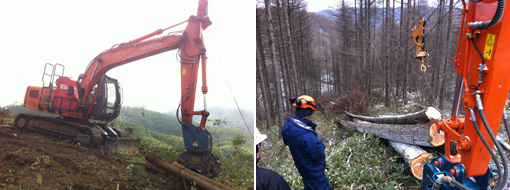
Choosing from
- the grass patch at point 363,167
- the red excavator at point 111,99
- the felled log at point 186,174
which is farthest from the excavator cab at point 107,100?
the grass patch at point 363,167

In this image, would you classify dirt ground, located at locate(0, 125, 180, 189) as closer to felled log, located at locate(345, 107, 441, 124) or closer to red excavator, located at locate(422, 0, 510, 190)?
red excavator, located at locate(422, 0, 510, 190)

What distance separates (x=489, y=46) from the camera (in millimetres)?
2180

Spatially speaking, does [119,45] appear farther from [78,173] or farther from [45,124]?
[78,173]

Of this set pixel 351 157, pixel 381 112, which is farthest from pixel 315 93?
pixel 351 157

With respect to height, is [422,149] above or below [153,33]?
below

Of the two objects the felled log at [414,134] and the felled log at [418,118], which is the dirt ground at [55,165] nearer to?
the felled log at [414,134]

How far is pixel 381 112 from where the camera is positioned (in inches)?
357

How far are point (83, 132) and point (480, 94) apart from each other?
3.14m

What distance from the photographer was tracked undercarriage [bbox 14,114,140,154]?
176 cm

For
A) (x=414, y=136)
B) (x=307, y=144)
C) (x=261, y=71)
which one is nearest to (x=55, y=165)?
(x=307, y=144)

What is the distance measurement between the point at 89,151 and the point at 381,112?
9.00 metres

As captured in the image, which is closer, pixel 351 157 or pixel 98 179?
pixel 98 179

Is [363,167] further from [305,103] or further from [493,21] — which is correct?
[493,21]

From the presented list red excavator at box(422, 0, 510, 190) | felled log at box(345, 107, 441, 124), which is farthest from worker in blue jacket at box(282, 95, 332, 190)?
felled log at box(345, 107, 441, 124)
